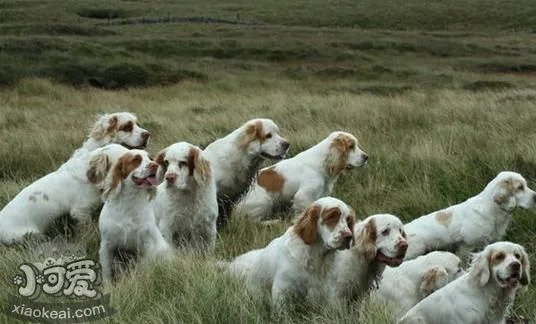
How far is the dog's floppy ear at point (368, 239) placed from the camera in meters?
5.99

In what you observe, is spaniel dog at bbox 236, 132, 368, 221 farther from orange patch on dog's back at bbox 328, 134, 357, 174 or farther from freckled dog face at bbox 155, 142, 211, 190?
freckled dog face at bbox 155, 142, 211, 190

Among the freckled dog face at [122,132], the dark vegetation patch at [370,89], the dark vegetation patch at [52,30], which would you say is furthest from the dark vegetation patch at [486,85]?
the dark vegetation patch at [52,30]

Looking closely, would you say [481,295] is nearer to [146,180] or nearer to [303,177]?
[146,180]

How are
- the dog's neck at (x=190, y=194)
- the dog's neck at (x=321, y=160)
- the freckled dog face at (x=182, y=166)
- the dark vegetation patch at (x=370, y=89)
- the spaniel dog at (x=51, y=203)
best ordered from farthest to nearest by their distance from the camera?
the dark vegetation patch at (x=370, y=89), the dog's neck at (x=321, y=160), the spaniel dog at (x=51, y=203), the dog's neck at (x=190, y=194), the freckled dog face at (x=182, y=166)

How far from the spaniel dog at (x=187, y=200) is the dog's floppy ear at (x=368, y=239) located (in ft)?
5.27

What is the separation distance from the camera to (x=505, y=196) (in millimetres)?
7254

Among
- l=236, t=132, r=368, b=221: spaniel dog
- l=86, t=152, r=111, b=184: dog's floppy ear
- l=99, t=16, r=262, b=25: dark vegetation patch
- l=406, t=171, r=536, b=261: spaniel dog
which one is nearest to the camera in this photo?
l=86, t=152, r=111, b=184: dog's floppy ear

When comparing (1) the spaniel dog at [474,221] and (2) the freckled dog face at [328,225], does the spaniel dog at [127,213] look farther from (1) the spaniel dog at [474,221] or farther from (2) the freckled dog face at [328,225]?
(1) the spaniel dog at [474,221]

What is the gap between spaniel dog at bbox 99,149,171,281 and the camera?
259 inches

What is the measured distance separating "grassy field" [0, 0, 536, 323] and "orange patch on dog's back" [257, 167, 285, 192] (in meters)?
0.75

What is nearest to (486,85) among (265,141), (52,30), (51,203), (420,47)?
(420,47)

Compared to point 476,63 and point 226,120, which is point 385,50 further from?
point 226,120

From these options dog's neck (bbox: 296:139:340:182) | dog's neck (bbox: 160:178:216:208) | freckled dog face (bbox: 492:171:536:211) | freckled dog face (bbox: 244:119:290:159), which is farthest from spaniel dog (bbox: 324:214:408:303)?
dog's neck (bbox: 296:139:340:182)

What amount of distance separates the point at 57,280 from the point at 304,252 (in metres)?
1.72
